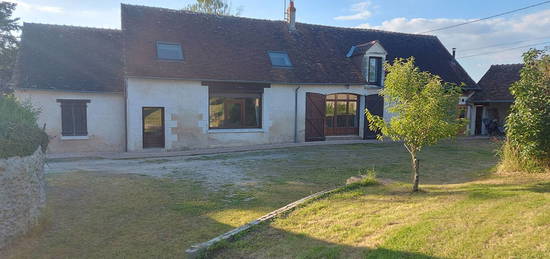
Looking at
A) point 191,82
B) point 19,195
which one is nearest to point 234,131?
point 191,82

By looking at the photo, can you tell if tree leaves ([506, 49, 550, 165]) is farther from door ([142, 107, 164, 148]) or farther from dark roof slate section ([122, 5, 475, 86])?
door ([142, 107, 164, 148])

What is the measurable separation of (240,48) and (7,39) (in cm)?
1117

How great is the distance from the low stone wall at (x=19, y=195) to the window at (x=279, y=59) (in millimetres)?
12493

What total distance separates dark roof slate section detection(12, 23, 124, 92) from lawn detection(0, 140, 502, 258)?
5.93 meters

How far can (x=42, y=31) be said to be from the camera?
16.3 meters

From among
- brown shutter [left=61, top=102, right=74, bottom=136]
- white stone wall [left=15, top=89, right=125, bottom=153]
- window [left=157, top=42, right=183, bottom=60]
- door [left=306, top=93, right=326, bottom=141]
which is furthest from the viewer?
door [left=306, top=93, right=326, bottom=141]

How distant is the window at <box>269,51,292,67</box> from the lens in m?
17.5

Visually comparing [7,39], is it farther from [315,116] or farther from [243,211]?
[243,211]

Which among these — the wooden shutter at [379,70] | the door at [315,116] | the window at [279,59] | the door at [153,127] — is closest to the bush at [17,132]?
the door at [153,127]

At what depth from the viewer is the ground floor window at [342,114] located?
60.8ft

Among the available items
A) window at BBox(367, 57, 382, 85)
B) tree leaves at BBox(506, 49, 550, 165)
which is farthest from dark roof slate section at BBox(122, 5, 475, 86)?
tree leaves at BBox(506, 49, 550, 165)

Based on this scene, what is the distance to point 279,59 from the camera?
17734 millimetres

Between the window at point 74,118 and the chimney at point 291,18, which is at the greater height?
the chimney at point 291,18

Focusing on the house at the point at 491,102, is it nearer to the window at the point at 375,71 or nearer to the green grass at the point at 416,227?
the window at the point at 375,71
